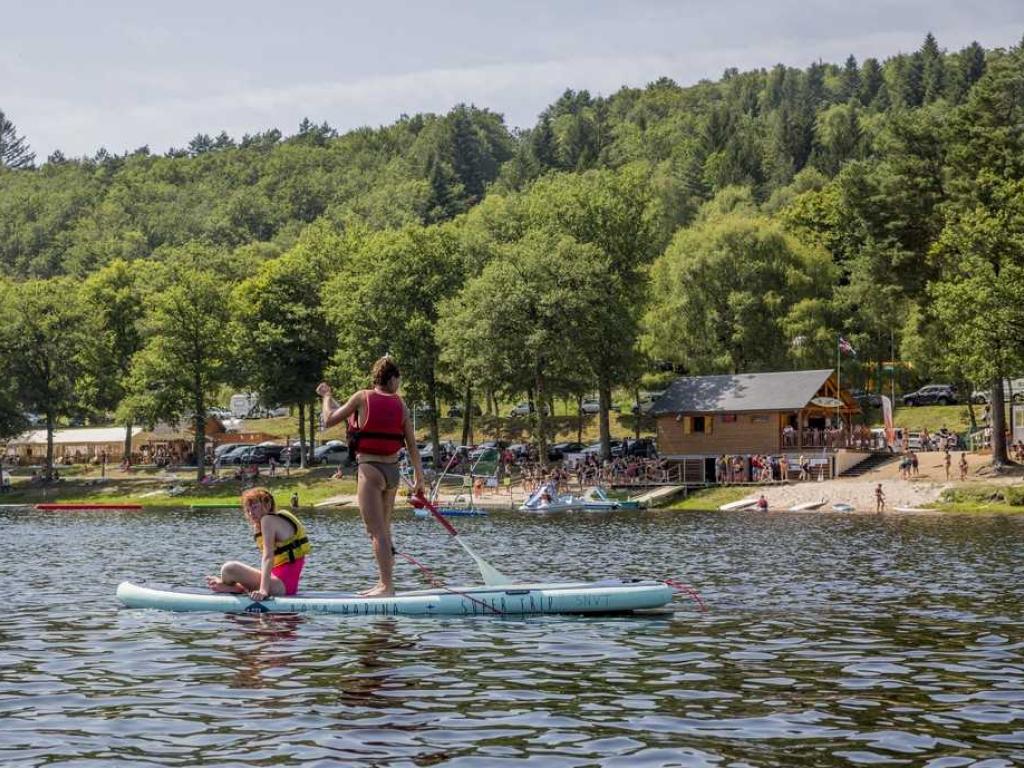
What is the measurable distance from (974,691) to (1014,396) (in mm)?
75622

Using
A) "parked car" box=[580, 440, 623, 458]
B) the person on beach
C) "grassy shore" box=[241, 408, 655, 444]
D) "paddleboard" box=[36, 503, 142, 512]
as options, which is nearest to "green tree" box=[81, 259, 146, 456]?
"paddleboard" box=[36, 503, 142, 512]

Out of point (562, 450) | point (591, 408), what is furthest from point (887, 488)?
point (591, 408)

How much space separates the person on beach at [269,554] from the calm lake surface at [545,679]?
1.90 ft

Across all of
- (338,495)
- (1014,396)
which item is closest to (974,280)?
(1014,396)

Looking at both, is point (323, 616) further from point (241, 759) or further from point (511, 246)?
point (511, 246)

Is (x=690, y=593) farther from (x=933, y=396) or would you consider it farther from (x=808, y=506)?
(x=933, y=396)

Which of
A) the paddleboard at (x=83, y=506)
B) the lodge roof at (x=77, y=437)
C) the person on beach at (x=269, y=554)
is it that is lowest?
the paddleboard at (x=83, y=506)

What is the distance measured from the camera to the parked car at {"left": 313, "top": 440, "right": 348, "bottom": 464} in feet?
325

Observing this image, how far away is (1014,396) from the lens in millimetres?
84938

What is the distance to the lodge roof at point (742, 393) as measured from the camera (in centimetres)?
7762

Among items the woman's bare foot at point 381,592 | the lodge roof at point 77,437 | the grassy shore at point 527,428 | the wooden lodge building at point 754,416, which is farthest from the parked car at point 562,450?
the woman's bare foot at point 381,592

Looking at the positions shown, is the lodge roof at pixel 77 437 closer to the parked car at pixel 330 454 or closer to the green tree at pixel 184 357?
the green tree at pixel 184 357

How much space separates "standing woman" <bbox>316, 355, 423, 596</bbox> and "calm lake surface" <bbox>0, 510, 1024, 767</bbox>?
1753mm

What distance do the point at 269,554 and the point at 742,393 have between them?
204ft
